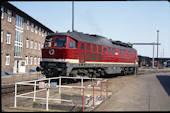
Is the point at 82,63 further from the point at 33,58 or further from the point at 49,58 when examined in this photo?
the point at 33,58

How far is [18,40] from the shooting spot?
1358 inches

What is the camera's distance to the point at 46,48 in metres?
18.0

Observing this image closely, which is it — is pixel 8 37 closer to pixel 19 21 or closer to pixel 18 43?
pixel 18 43

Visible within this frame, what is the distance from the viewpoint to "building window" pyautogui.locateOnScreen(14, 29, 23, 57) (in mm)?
33597

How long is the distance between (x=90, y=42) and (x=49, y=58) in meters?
4.53

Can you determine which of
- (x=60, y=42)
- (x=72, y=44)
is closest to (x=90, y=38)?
(x=72, y=44)

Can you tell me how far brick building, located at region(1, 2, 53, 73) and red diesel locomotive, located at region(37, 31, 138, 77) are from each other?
12839 millimetres

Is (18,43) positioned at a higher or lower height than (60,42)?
higher

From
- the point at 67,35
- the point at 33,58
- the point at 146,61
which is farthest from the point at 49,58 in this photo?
the point at 146,61

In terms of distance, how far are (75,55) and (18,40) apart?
19.7 m

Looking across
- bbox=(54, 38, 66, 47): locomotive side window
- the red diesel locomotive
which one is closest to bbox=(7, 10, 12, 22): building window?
the red diesel locomotive

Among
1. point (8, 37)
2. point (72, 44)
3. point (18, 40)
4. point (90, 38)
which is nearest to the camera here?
point (72, 44)

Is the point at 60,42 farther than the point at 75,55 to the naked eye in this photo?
No

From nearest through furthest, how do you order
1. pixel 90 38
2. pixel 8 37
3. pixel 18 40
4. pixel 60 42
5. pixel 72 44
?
pixel 60 42, pixel 72 44, pixel 90 38, pixel 8 37, pixel 18 40
